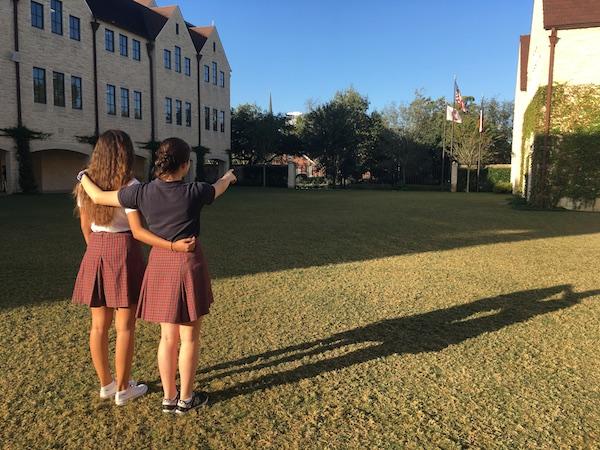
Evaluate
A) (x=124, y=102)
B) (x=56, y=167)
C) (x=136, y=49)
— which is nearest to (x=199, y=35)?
(x=136, y=49)

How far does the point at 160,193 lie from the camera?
2.84 m

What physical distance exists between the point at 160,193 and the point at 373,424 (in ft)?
6.13

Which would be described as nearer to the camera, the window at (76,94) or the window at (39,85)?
the window at (39,85)

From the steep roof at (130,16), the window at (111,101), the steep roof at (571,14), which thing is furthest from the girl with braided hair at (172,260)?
the steep roof at (130,16)

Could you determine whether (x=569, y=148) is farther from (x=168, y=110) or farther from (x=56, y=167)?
(x=56, y=167)

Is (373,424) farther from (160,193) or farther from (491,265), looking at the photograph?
(491,265)

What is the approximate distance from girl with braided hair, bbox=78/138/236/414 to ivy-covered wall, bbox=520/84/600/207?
19.1 metres

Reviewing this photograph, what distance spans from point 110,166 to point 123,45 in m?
30.4

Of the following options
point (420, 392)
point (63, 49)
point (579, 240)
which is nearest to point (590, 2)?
point (579, 240)

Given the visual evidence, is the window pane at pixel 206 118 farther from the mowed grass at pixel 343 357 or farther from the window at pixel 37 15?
the mowed grass at pixel 343 357

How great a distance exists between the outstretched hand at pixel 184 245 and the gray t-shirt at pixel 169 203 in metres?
0.04

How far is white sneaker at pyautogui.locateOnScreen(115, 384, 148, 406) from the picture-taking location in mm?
3207

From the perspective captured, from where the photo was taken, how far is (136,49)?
1227 inches

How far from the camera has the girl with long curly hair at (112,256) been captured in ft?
9.96
